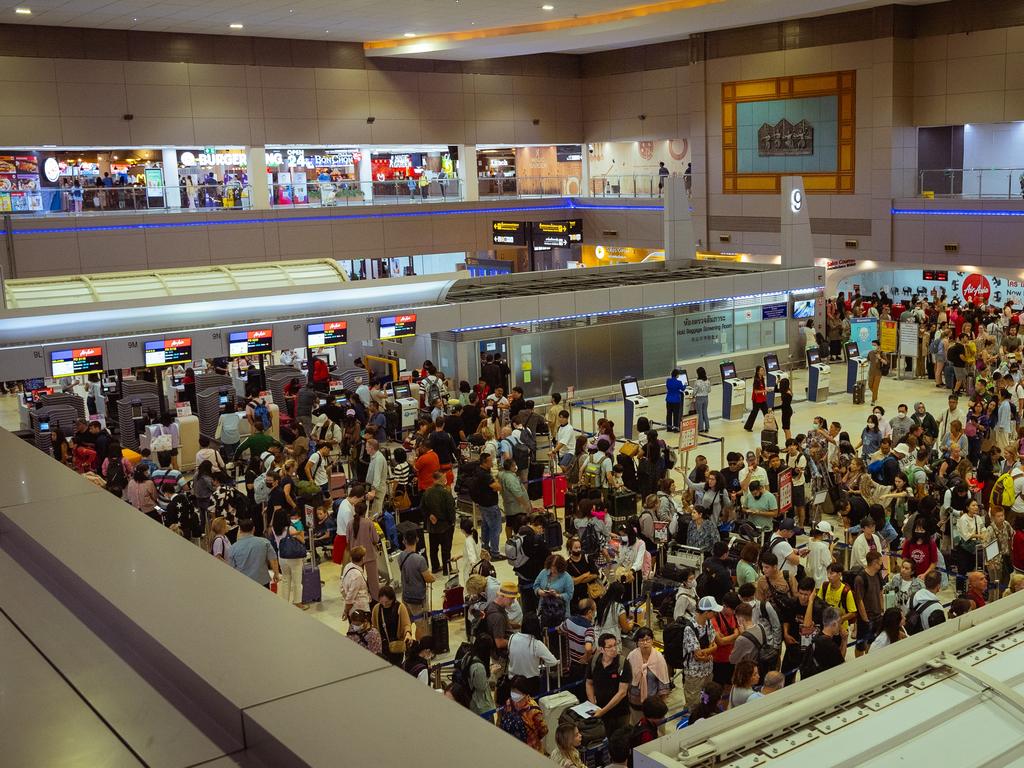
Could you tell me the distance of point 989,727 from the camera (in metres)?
3.11

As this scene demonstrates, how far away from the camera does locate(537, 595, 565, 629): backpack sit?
28.9 feet

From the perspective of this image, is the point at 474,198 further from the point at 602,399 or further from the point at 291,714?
the point at 291,714

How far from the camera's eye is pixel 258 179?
109 ft

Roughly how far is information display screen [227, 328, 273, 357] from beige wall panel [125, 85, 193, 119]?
15.8 meters

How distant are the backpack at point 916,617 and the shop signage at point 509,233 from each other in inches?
1096

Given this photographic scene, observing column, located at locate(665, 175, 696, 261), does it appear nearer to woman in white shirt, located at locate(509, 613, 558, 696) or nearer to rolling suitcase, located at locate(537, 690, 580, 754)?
woman in white shirt, located at locate(509, 613, 558, 696)

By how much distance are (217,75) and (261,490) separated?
915 inches

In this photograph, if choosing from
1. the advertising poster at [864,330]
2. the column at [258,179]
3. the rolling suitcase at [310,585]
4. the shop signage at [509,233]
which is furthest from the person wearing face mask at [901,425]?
the column at [258,179]

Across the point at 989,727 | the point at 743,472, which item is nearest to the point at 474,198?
the point at 743,472

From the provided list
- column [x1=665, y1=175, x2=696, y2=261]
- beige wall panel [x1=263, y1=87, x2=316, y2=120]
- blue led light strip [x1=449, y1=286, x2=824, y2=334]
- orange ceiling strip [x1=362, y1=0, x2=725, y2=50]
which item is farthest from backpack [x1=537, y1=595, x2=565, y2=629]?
beige wall panel [x1=263, y1=87, x2=316, y2=120]

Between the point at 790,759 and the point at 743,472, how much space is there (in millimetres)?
11450

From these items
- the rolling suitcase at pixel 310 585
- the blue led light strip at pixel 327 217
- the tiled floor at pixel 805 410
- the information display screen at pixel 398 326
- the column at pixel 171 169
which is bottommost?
the tiled floor at pixel 805 410

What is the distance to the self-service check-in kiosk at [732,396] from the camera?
20297 millimetres

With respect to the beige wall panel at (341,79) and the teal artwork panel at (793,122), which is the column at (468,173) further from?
the teal artwork panel at (793,122)
